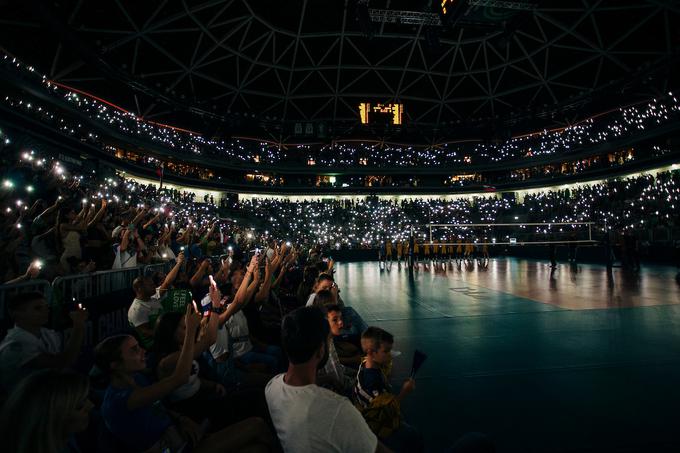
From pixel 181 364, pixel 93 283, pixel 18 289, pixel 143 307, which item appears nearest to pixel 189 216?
pixel 93 283

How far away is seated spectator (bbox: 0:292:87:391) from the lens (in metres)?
2.82

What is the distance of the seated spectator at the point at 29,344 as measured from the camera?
282cm

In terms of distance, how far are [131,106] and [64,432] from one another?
149 ft

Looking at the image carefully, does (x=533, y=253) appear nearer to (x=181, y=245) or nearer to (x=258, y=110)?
(x=181, y=245)

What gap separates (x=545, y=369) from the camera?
4969 millimetres

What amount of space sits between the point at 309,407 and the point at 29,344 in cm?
274

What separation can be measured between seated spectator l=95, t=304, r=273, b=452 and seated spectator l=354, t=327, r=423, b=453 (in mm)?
709

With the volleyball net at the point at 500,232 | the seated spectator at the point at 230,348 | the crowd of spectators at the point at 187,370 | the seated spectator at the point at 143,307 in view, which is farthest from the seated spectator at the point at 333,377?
the volleyball net at the point at 500,232

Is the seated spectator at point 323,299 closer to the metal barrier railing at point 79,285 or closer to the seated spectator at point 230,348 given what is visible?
the seated spectator at point 230,348

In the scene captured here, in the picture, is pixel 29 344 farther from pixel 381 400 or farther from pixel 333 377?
pixel 381 400

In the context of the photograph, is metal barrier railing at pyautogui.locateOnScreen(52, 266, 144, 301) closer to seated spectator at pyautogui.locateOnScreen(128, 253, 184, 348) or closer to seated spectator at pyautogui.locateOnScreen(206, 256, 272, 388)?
seated spectator at pyautogui.locateOnScreen(128, 253, 184, 348)

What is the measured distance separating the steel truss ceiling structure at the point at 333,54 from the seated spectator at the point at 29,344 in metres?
22.4

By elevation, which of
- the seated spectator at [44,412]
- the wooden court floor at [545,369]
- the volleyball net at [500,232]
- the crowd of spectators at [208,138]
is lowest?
the wooden court floor at [545,369]

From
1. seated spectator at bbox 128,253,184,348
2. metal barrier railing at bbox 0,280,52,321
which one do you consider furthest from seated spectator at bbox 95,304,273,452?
metal barrier railing at bbox 0,280,52,321
